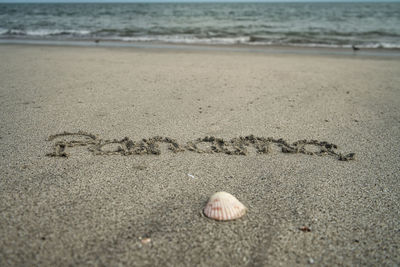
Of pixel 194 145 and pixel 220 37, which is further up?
pixel 220 37

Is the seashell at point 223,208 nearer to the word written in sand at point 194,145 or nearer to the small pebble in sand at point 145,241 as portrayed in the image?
the small pebble in sand at point 145,241

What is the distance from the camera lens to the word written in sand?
273cm

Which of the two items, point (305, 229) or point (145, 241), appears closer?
point (145, 241)

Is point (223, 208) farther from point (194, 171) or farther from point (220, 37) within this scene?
point (220, 37)

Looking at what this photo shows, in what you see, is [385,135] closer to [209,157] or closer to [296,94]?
[296,94]

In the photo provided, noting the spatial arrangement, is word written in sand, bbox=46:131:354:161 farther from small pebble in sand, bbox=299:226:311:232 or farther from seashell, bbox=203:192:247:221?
small pebble in sand, bbox=299:226:311:232

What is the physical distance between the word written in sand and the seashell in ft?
2.83

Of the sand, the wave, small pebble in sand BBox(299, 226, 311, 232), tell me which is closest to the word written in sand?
the sand

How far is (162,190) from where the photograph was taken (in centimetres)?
216

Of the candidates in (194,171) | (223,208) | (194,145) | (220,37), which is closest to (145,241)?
(223,208)

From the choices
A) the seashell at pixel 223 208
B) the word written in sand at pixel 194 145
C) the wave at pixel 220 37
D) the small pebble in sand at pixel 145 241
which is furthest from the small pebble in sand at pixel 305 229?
the wave at pixel 220 37

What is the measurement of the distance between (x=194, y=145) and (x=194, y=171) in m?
0.47

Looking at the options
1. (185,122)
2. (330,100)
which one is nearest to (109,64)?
(185,122)

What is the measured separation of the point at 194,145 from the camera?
2.87 m
